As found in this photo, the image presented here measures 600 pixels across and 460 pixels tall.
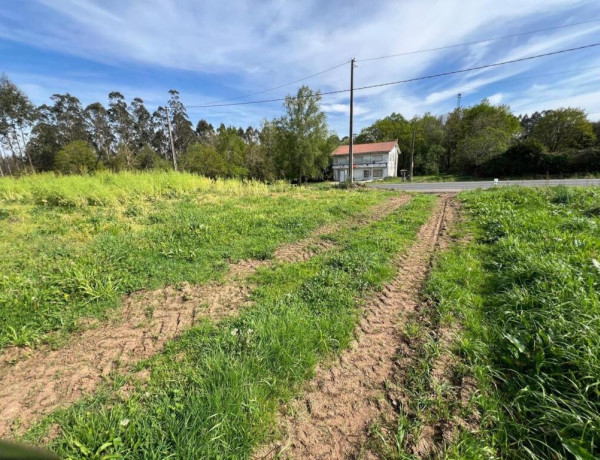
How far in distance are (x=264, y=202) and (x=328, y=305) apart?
7687 millimetres

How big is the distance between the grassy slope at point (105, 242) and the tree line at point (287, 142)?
1557 cm

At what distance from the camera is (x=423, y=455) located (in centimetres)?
162

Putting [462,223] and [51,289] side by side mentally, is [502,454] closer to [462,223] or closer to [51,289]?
[51,289]

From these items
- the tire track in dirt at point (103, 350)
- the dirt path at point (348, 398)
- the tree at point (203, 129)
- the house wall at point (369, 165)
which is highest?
the tree at point (203, 129)

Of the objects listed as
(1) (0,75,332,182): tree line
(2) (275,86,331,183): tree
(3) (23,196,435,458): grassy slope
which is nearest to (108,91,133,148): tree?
(1) (0,75,332,182): tree line

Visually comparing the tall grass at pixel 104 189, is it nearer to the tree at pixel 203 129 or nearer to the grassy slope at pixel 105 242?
the grassy slope at pixel 105 242

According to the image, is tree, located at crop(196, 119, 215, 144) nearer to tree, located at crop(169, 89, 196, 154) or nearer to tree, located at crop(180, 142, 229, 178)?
tree, located at crop(169, 89, 196, 154)

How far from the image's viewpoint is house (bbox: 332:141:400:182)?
132 feet

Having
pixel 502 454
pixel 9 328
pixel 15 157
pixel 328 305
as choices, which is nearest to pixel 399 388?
pixel 502 454

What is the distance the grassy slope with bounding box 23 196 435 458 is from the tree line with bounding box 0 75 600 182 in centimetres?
2431

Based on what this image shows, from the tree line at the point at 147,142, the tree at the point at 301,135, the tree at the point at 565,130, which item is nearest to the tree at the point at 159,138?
the tree line at the point at 147,142

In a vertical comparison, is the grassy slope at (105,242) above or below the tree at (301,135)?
below

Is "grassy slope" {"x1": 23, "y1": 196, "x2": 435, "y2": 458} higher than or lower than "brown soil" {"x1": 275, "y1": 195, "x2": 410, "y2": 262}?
lower

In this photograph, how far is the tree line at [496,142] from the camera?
26.3 metres
